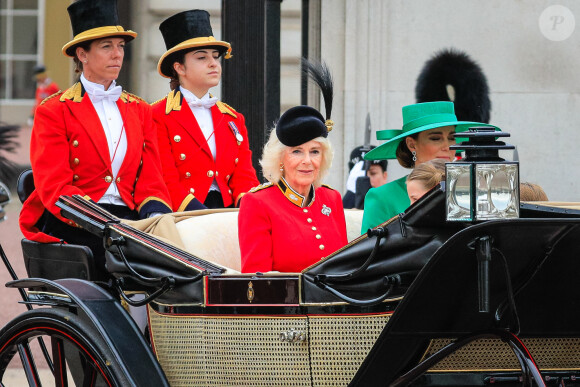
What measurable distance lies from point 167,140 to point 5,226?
6.62 meters

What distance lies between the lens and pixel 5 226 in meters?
10.5

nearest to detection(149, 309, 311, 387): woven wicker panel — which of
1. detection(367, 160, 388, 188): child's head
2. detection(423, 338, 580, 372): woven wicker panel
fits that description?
detection(423, 338, 580, 372): woven wicker panel

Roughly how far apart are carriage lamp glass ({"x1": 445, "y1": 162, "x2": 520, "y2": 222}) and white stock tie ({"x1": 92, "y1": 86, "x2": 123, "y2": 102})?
1.81 m

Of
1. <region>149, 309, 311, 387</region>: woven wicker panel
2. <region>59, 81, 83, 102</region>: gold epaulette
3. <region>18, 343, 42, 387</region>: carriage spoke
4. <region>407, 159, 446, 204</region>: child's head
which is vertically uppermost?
<region>59, 81, 83, 102</region>: gold epaulette

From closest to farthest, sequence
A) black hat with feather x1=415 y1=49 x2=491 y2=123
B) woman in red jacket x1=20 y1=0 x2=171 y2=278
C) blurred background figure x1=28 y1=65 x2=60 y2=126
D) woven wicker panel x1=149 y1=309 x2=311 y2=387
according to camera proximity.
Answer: woven wicker panel x1=149 y1=309 x2=311 y2=387
woman in red jacket x1=20 y1=0 x2=171 y2=278
black hat with feather x1=415 y1=49 x2=491 y2=123
blurred background figure x1=28 y1=65 x2=60 y2=126

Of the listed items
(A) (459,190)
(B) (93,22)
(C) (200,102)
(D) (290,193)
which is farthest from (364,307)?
(C) (200,102)

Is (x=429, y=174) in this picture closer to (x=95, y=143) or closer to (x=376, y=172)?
(x=95, y=143)

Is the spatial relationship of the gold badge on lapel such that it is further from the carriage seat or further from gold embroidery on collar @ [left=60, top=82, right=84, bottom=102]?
gold embroidery on collar @ [left=60, top=82, right=84, bottom=102]

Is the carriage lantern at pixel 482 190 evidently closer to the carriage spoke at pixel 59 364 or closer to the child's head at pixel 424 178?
Answer: the child's head at pixel 424 178

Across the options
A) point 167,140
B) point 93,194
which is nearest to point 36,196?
point 93,194

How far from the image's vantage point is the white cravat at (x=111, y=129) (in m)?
3.89

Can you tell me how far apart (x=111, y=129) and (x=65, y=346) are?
2.78 feet

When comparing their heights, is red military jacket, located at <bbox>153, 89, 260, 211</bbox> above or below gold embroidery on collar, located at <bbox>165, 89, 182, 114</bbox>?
below

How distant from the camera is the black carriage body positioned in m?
2.52
